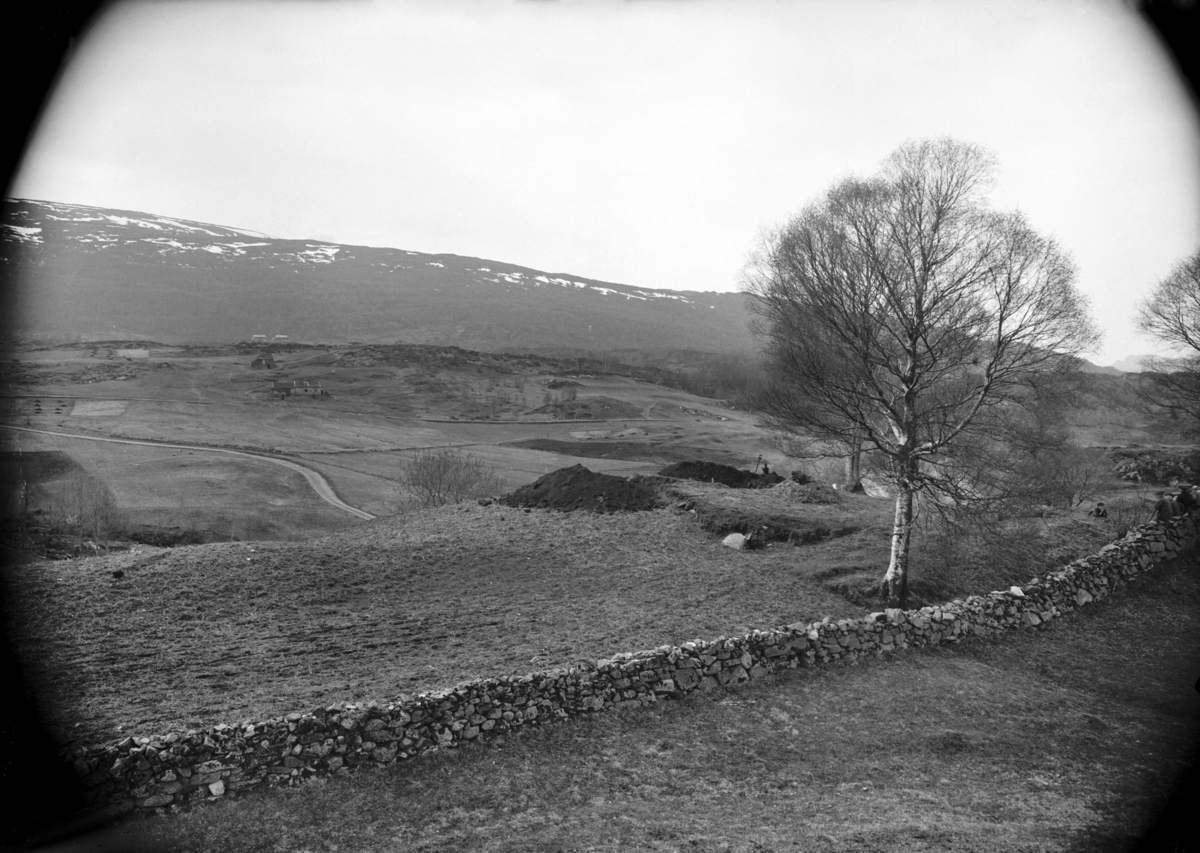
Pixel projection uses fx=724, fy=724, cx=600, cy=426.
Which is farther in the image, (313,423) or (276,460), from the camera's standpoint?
(313,423)

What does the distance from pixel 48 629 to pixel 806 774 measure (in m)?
10.8

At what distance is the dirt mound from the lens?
69.2 ft

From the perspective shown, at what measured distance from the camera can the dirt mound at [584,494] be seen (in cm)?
2109

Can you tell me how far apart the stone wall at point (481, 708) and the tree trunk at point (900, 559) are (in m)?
1.41

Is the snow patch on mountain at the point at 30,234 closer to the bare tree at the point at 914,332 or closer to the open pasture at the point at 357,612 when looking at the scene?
the open pasture at the point at 357,612

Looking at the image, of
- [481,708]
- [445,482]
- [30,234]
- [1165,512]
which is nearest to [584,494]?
[481,708]

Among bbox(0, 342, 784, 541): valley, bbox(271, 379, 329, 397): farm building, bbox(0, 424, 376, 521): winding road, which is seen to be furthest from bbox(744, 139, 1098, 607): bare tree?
bbox(271, 379, 329, 397): farm building

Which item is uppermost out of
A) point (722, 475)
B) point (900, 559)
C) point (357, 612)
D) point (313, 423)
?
point (900, 559)

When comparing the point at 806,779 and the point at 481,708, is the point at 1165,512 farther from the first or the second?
the point at 481,708

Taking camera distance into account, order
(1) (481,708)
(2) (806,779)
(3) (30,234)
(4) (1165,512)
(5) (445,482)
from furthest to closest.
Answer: (3) (30,234) → (5) (445,482) → (4) (1165,512) → (1) (481,708) → (2) (806,779)

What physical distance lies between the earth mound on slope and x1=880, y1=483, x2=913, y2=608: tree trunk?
444 inches

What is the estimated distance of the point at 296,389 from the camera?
90.0 meters

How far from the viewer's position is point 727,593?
14133mm

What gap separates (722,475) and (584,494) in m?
6.68
